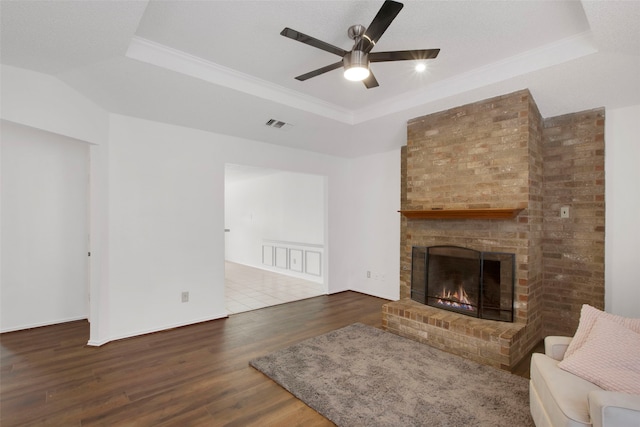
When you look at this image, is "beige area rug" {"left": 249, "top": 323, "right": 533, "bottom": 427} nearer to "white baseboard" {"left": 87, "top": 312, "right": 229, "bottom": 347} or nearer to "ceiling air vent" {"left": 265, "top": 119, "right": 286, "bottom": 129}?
"white baseboard" {"left": 87, "top": 312, "right": 229, "bottom": 347}

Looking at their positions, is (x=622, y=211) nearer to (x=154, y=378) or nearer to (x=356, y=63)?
(x=356, y=63)

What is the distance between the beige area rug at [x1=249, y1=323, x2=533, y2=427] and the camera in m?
2.11

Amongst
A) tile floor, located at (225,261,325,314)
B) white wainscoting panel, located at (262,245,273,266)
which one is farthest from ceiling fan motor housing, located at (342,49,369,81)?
white wainscoting panel, located at (262,245,273,266)

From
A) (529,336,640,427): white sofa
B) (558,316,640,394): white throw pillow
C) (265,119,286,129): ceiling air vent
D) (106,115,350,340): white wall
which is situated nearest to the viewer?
(529,336,640,427): white sofa

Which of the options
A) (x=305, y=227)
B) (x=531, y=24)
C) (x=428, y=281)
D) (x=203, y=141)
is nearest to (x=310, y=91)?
(x=203, y=141)

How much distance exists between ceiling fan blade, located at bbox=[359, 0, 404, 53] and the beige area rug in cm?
248

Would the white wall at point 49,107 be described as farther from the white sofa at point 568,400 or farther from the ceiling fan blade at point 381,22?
the white sofa at point 568,400

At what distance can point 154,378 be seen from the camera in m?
2.63

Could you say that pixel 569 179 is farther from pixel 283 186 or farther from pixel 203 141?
pixel 283 186

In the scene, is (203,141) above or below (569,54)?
below

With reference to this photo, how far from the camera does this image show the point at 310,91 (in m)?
3.55

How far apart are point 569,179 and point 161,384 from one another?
174 inches

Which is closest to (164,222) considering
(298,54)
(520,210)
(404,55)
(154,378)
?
(154,378)

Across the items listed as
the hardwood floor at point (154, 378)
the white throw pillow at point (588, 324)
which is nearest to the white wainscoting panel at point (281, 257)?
the hardwood floor at point (154, 378)
